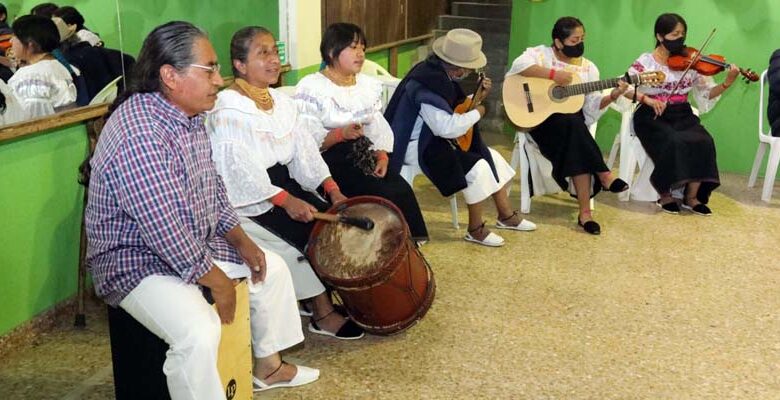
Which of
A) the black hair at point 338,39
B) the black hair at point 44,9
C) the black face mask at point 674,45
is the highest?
the black hair at point 44,9

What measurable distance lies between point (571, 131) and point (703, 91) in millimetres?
1030

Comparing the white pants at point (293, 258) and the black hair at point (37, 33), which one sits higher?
the black hair at point (37, 33)

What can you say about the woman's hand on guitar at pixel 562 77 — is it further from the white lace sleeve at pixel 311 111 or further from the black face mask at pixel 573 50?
the white lace sleeve at pixel 311 111

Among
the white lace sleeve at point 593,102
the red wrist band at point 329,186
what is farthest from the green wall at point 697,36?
the red wrist band at point 329,186

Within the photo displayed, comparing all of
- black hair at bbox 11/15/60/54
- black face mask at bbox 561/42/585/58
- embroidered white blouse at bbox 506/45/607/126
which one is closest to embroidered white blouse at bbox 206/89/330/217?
black hair at bbox 11/15/60/54

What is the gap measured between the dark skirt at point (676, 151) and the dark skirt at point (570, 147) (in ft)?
1.52

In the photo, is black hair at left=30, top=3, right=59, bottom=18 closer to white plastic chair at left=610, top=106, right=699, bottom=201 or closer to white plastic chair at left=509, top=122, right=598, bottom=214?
white plastic chair at left=509, top=122, right=598, bottom=214

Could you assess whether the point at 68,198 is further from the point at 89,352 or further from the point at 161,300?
the point at 161,300

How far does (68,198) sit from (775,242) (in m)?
3.42

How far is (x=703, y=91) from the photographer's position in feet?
14.4

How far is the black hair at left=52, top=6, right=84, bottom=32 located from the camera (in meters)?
2.67

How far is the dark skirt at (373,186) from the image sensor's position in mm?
3031

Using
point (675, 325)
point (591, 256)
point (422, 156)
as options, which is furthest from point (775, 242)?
point (422, 156)

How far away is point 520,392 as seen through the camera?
2.44 meters
